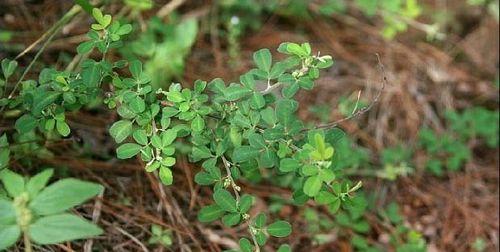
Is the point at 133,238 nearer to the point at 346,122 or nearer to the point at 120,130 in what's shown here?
the point at 120,130

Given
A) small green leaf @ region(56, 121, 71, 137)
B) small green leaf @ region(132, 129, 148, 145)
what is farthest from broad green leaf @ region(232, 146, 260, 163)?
small green leaf @ region(56, 121, 71, 137)

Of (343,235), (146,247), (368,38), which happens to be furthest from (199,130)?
(368,38)

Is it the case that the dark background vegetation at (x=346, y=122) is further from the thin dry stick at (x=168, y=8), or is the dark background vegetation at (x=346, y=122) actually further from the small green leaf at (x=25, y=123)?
the small green leaf at (x=25, y=123)

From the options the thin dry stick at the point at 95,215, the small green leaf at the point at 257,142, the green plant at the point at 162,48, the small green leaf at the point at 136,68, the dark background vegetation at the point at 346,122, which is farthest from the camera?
the green plant at the point at 162,48

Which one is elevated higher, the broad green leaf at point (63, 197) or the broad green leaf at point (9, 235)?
the broad green leaf at point (63, 197)

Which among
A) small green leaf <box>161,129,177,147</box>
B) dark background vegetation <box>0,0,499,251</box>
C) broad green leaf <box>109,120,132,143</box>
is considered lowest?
dark background vegetation <box>0,0,499,251</box>

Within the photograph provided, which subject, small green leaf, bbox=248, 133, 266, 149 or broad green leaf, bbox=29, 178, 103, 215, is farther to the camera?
small green leaf, bbox=248, 133, 266, 149

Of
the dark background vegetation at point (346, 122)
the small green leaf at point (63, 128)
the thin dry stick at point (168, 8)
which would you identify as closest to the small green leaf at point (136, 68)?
the small green leaf at point (63, 128)

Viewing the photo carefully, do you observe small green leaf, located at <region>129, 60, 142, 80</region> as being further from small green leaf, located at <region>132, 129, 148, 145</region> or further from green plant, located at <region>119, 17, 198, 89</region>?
green plant, located at <region>119, 17, 198, 89</region>
